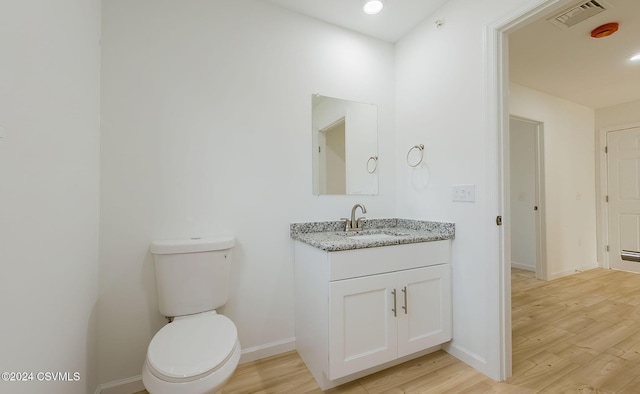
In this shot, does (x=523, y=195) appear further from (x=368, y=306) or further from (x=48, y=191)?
(x=48, y=191)

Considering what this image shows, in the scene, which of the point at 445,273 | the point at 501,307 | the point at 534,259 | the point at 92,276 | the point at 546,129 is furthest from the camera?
the point at 534,259

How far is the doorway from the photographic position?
338 centimetres

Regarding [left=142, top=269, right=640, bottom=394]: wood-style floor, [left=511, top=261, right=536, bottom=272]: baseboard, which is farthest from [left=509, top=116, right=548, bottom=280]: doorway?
[left=142, top=269, right=640, bottom=394]: wood-style floor

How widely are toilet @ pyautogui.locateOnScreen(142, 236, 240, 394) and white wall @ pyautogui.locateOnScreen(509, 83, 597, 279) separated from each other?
3.65m

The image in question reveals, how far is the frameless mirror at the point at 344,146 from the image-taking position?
2.00 metres

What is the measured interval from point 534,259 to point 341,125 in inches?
143

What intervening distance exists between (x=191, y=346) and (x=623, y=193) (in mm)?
5588

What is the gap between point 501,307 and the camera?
1.52 metres

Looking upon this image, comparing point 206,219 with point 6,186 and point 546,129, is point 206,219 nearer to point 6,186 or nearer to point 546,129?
point 6,186

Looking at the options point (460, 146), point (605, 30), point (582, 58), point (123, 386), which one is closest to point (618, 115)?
point (582, 58)

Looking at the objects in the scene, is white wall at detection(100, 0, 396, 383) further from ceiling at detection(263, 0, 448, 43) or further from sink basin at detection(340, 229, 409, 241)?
sink basin at detection(340, 229, 409, 241)

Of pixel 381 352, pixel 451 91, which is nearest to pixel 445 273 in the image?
pixel 381 352

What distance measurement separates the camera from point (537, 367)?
165 cm

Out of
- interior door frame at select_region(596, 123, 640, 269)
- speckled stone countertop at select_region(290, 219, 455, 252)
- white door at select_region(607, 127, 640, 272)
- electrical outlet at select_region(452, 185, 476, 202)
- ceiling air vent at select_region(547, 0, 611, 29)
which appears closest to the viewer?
speckled stone countertop at select_region(290, 219, 455, 252)
